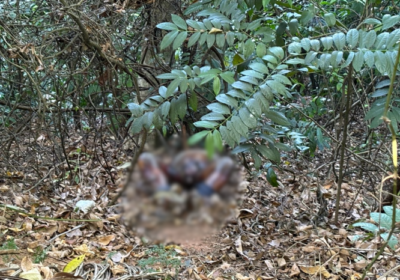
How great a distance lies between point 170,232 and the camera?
222mm

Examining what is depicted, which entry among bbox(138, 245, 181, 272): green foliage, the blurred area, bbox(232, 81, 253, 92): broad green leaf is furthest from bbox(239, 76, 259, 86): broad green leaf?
bbox(138, 245, 181, 272): green foliage

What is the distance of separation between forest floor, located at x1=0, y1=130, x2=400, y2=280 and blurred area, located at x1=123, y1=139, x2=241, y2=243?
0.52m

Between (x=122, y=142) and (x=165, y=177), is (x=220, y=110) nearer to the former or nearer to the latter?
(x=165, y=177)

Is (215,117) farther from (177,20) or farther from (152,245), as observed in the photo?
(152,245)

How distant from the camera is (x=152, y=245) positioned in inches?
44.7

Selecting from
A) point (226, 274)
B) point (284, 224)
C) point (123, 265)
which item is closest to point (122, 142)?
point (123, 265)

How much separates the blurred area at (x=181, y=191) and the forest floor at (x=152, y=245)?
1.71 feet

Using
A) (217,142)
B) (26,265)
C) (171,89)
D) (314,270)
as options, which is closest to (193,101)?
(171,89)

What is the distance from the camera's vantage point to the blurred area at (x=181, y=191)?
21cm

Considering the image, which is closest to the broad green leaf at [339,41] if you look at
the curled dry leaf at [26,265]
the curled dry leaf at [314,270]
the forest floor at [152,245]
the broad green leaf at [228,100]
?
the forest floor at [152,245]

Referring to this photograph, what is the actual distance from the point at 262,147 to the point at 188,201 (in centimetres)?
38

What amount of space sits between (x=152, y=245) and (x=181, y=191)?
99 centimetres

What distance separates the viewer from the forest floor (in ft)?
3.14

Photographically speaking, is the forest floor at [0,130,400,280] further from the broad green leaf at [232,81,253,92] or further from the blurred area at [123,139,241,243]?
the blurred area at [123,139,241,243]
